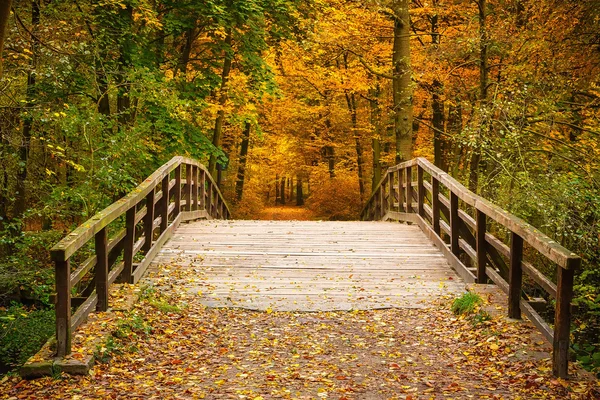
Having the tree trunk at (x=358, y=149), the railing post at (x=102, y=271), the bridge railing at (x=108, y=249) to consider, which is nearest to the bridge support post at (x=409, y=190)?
the bridge railing at (x=108, y=249)

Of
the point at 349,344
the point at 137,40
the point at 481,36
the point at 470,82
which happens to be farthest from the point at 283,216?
the point at 349,344

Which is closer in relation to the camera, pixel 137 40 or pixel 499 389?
pixel 499 389

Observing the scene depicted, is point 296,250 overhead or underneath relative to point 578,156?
underneath

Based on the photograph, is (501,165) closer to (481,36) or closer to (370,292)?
(370,292)

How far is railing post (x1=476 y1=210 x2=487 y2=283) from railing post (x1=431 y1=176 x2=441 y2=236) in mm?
2151

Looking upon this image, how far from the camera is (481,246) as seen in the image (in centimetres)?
701

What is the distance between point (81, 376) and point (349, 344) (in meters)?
2.41

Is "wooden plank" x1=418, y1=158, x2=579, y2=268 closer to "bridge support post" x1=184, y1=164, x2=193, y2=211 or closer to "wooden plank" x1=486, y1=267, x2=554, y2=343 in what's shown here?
"wooden plank" x1=486, y1=267, x2=554, y2=343

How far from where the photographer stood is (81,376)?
4.49 m

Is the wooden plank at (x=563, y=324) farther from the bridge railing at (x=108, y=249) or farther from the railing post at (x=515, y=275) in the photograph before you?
the bridge railing at (x=108, y=249)

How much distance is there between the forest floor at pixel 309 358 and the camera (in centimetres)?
436

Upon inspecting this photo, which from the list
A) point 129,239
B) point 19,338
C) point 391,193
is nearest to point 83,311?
point 129,239

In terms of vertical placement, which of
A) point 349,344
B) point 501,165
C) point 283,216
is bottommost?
point 283,216

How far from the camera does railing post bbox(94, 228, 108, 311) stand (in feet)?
18.9
